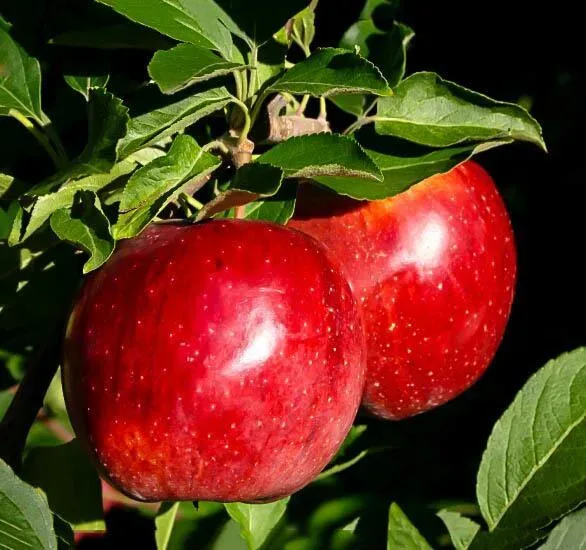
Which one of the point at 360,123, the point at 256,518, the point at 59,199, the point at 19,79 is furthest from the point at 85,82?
the point at 256,518

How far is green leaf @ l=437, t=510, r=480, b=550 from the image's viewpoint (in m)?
1.15

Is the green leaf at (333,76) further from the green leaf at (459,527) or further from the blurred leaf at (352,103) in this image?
the green leaf at (459,527)

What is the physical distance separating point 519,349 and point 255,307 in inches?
26.5

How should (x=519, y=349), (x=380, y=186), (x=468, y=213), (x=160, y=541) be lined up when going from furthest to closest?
(x=519, y=349)
(x=160, y=541)
(x=468, y=213)
(x=380, y=186)

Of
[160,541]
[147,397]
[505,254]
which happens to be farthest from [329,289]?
[160,541]

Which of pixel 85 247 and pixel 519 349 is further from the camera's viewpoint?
pixel 519 349

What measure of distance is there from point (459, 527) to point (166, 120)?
2.13ft

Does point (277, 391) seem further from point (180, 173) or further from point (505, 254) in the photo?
point (505, 254)

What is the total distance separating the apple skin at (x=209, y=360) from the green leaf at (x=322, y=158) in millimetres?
64

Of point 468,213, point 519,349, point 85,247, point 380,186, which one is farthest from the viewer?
point 519,349

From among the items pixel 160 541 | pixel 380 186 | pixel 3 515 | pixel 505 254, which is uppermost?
pixel 380 186

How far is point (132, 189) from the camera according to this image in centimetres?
79

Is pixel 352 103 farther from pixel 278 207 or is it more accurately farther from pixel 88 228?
pixel 88 228

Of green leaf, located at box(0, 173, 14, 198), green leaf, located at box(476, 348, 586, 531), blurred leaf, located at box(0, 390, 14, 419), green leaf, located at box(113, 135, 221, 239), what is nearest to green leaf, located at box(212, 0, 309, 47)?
green leaf, located at box(113, 135, 221, 239)
